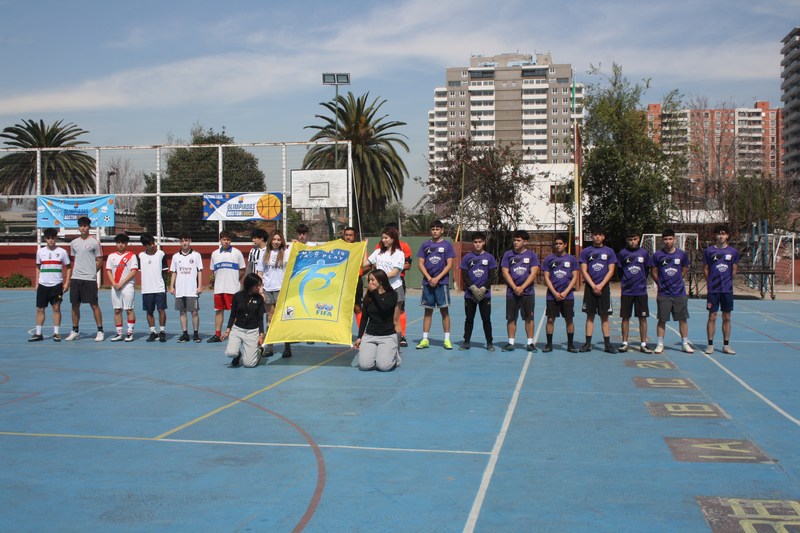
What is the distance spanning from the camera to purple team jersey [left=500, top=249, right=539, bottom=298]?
12141mm

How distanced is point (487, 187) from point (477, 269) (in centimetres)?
2602

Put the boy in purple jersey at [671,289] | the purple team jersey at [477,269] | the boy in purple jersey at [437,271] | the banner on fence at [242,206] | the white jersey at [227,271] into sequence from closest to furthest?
the boy in purple jersey at [671,289] < the purple team jersey at [477,269] < the boy in purple jersey at [437,271] < the white jersey at [227,271] < the banner on fence at [242,206]

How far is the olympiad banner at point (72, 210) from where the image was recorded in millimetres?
31719

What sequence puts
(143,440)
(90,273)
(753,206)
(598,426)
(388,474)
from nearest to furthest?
1. (388,474)
2. (143,440)
3. (598,426)
4. (90,273)
5. (753,206)

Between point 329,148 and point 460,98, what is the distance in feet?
465

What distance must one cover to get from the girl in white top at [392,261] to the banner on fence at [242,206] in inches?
726

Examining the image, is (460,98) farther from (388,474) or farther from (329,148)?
(388,474)

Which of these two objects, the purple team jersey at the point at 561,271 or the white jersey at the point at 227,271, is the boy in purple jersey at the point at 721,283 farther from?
the white jersey at the point at 227,271

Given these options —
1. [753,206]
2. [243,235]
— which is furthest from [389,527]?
[753,206]

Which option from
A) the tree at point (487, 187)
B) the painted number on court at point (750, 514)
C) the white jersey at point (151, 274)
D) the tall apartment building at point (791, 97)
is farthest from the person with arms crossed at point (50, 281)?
the tall apartment building at point (791, 97)

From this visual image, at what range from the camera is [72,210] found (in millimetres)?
31812

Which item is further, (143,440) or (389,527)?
(143,440)

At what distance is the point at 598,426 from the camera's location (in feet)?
23.3

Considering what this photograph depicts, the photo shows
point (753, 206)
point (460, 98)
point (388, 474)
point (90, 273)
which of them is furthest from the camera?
point (460, 98)
